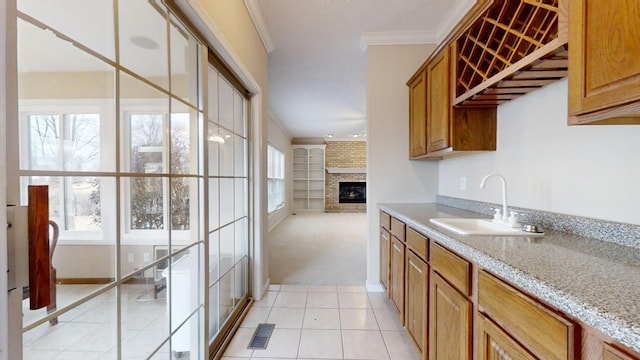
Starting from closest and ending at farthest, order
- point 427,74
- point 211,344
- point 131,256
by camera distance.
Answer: point 131,256 → point 211,344 → point 427,74

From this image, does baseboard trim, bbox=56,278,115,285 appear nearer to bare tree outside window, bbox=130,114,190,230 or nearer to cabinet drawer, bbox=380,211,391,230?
bare tree outside window, bbox=130,114,190,230

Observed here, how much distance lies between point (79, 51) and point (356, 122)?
21.2ft

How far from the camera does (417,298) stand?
1.70 m

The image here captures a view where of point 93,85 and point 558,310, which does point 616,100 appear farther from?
point 93,85

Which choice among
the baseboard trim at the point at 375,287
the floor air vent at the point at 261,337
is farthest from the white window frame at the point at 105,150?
the baseboard trim at the point at 375,287

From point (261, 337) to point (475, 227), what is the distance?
5.68 ft

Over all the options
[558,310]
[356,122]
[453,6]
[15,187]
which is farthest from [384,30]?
[356,122]

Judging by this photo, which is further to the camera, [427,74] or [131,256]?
[427,74]

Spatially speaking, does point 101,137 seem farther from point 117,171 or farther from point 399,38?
point 399,38

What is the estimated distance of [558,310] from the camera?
704 millimetres

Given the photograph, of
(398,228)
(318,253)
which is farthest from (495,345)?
(318,253)

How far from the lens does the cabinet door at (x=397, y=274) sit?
201 cm

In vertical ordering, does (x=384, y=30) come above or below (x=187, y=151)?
above

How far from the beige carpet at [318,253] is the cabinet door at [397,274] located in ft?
3.04
